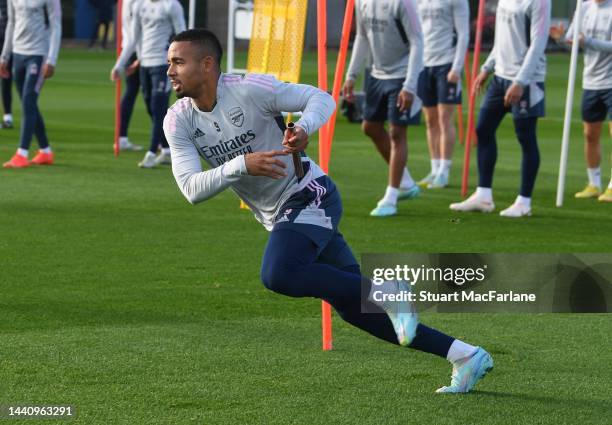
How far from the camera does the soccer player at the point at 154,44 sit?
15117 millimetres

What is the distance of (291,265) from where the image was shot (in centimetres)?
584

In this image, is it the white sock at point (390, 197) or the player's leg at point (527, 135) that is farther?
the white sock at point (390, 197)

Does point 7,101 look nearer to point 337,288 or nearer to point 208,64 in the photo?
point 208,64

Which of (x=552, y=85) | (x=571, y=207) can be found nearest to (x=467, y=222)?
(x=571, y=207)

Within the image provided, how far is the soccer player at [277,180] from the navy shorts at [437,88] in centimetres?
775

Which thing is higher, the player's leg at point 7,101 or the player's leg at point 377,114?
the player's leg at point 377,114

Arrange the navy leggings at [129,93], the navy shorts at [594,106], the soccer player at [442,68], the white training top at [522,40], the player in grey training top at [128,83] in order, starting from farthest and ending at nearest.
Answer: the navy leggings at [129,93] < the player in grey training top at [128,83] < the soccer player at [442,68] < the navy shorts at [594,106] < the white training top at [522,40]

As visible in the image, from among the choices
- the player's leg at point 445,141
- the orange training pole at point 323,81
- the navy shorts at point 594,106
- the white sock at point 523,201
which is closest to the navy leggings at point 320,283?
the orange training pole at point 323,81

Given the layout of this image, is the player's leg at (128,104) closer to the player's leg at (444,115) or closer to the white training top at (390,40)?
the player's leg at (444,115)

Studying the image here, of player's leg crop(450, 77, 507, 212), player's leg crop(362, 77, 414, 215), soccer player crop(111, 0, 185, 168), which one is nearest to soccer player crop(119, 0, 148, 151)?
soccer player crop(111, 0, 185, 168)

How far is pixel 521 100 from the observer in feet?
37.8

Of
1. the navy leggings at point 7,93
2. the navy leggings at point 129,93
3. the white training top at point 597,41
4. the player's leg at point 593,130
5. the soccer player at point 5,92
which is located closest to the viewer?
the white training top at point 597,41

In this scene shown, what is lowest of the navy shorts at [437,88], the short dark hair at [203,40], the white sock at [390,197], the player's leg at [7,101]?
the player's leg at [7,101]

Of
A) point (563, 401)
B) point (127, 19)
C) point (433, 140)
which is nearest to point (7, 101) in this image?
point (127, 19)
